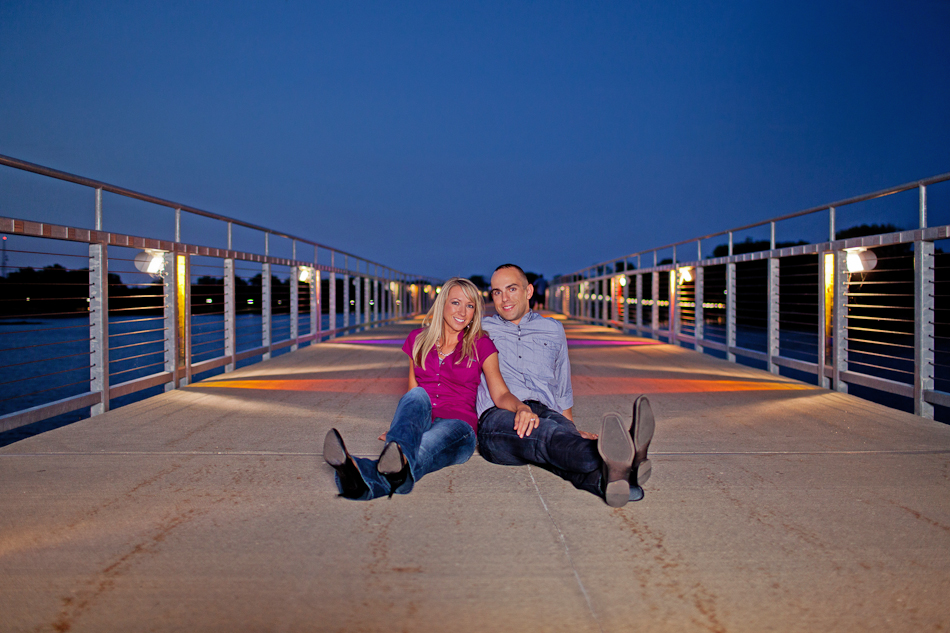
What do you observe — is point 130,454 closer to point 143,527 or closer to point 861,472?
point 143,527

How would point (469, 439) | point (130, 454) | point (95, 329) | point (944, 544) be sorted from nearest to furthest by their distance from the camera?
point (944, 544)
point (469, 439)
point (130, 454)
point (95, 329)

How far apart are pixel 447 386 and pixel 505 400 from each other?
332mm

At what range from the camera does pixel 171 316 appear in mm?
5570

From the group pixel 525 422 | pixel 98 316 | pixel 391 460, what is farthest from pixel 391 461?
pixel 98 316

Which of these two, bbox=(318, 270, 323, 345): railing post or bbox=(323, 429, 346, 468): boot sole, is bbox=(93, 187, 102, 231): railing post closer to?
bbox=(323, 429, 346, 468): boot sole

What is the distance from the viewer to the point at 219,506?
2479 mm

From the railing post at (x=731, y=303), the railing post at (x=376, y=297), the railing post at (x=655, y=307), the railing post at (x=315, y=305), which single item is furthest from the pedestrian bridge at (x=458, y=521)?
the railing post at (x=376, y=297)

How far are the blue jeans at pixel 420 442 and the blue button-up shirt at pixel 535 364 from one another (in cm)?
28

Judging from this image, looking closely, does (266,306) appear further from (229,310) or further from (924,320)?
(924,320)

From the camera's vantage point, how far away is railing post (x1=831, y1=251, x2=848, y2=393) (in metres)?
5.61

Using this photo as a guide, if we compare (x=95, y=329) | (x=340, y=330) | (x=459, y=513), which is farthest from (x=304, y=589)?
(x=340, y=330)

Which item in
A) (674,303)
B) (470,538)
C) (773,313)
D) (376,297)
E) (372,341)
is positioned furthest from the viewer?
(376,297)

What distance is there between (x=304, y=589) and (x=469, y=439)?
1.29m

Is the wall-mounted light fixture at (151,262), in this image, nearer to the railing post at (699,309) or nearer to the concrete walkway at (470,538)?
the concrete walkway at (470,538)
